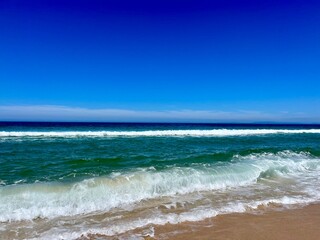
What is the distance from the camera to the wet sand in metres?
4.55

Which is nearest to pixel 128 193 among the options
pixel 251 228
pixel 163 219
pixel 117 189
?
pixel 117 189

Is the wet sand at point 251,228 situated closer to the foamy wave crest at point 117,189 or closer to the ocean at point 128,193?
the ocean at point 128,193

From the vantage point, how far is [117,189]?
273 inches

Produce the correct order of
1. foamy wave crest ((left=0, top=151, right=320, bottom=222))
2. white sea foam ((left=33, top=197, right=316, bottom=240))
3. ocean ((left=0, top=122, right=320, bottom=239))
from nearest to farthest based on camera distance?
white sea foam ((left=33, top=197, right=316, bottom=240))
ocean ((left=0, top=122, right=320, bottom=239))
foamy wave crest ((left=0, top=151, right=320, bottom=222))

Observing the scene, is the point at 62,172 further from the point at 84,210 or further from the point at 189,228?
the point at 189,228

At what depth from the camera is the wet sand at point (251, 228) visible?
4.55 meters

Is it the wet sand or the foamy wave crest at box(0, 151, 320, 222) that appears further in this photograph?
the foamy wave crest at box(0, 151, 320, 222)

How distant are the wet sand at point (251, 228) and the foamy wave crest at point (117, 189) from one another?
183cm

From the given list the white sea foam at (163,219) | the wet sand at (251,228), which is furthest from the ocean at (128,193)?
the wet sand at (251,228)

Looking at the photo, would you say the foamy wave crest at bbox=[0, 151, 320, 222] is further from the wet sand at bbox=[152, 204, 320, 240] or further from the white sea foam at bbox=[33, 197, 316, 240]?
the wet sand at bbox=[152, 204, 320, 240]

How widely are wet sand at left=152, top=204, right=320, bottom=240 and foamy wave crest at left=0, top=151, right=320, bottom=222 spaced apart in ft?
6.02

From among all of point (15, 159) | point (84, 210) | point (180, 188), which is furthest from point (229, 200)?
point (15, 159)

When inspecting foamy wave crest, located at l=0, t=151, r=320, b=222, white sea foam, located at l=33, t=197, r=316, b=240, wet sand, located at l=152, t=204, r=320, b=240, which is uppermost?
foamy wave crest, located at l=0, t=151, r=320, b=222

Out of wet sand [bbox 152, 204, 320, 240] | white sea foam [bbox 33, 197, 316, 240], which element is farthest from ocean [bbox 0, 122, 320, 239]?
wet sand [bbox 152, 204, 320, 240]
